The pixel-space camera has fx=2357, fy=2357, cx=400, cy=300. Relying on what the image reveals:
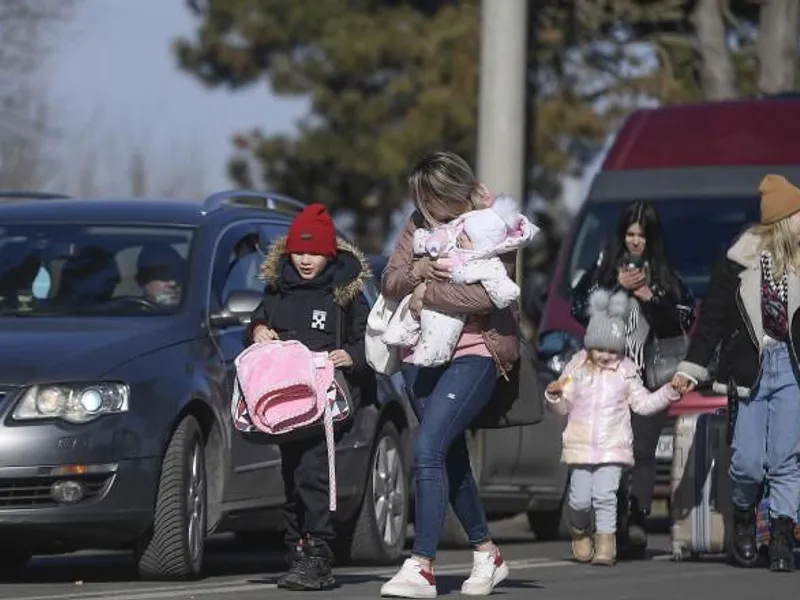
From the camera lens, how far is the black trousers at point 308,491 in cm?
963

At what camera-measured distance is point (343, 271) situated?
9766 mm

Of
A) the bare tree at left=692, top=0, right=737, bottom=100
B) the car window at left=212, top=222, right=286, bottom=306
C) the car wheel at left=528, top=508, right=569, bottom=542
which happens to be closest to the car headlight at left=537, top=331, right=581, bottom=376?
the car wheel at left=528, top=508, right=569, bottom=542

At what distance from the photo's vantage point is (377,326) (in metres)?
9.42

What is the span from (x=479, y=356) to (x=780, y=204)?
2420 mm

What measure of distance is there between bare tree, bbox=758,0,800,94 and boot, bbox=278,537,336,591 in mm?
15759

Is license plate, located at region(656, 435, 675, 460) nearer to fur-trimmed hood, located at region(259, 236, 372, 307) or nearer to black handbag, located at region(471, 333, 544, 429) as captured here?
fur-trimmed hood, located at region(259, 236, 372, 307)

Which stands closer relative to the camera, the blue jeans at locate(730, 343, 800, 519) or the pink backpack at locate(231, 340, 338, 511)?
the pink backpack at locate(231, 340, 338, 511)

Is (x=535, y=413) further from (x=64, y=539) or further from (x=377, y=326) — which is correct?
(x=64, y=539)

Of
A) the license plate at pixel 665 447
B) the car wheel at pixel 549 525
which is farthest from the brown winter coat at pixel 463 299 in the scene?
the car wheel at pixel 549 525

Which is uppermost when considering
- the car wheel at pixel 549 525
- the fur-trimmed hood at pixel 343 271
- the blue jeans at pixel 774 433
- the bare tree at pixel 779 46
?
the bare tree at pixel 779 46

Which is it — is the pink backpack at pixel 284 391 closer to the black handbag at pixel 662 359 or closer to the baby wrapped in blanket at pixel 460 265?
the baby wrapped in blanket at pixel 460 265

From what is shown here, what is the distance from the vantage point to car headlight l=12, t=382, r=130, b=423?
9602 mm

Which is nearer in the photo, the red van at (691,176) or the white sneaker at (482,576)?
the white sneaker at (482,576)

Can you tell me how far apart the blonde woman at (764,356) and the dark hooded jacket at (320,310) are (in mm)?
2073
